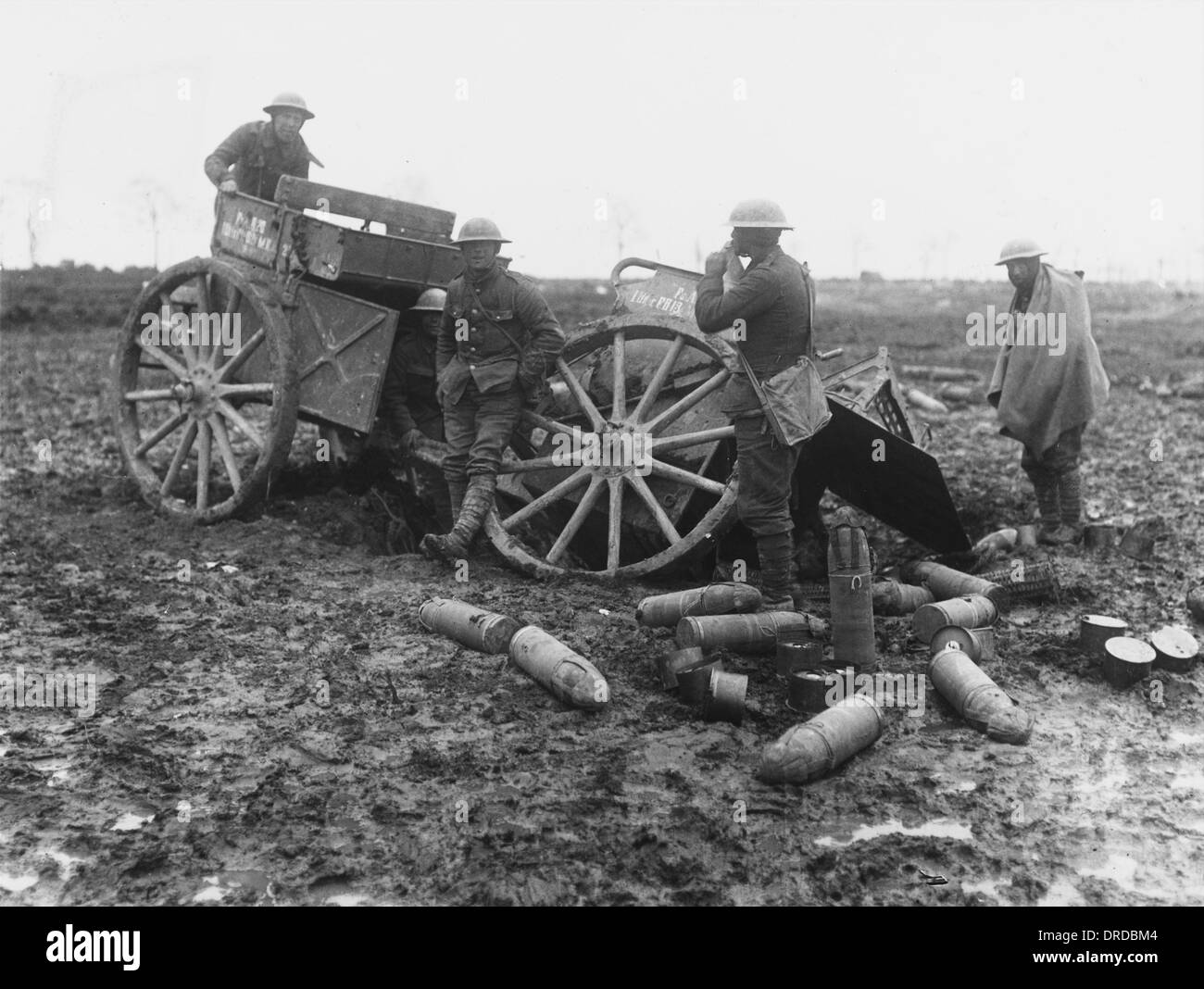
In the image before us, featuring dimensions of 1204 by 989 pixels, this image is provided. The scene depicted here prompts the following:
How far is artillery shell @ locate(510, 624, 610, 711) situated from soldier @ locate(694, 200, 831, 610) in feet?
4.68

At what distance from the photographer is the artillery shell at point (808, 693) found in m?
4.78

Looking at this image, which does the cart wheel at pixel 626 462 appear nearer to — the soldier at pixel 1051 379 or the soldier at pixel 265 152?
the soldier at pixel 1051 379

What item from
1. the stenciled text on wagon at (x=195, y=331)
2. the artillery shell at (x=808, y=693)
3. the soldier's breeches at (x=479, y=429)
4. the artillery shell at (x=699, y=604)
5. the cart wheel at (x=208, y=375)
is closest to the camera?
the artillery shell at (x=808, y=693)

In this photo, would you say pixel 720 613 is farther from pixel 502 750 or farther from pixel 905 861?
pixel 905 861

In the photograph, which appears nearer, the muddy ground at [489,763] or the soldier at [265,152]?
the muddy ground at [489,763]

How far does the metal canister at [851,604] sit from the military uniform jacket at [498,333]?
249 cm

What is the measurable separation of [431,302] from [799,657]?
417cm

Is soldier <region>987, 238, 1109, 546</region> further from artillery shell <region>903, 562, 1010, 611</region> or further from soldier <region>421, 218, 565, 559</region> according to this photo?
soldier <region>421, 218, 565, 559</region>

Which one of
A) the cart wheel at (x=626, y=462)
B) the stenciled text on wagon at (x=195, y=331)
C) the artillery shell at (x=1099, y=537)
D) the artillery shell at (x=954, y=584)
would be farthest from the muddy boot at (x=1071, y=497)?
the stenciled text on wagon at (x=195, y=331)

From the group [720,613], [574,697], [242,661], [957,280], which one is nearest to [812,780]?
[574,697]

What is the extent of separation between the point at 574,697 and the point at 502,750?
0.47 metres

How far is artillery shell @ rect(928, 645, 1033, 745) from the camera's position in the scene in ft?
15.3

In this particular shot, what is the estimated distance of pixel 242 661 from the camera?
5391 millimetres

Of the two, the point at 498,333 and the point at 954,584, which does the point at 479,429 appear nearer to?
the point at 498,333
